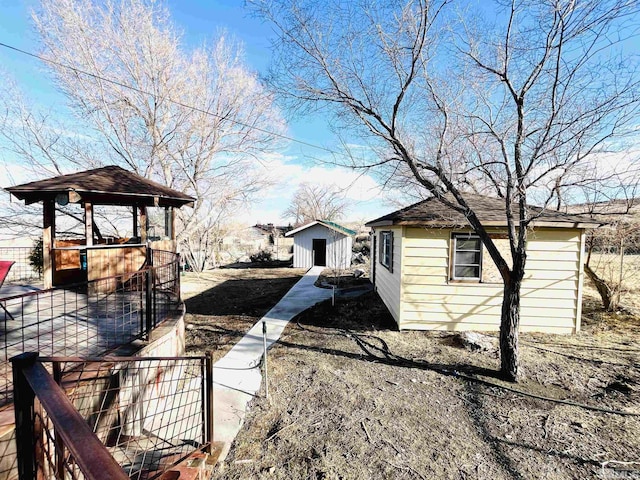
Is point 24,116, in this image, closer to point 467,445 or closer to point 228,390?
point 228,390

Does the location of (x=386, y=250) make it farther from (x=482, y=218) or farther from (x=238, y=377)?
(x=238, y=377)

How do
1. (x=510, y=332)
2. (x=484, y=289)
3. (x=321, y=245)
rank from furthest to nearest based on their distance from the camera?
(x=321, y=245) → (x=484, y=289) → (x=510, y=332)

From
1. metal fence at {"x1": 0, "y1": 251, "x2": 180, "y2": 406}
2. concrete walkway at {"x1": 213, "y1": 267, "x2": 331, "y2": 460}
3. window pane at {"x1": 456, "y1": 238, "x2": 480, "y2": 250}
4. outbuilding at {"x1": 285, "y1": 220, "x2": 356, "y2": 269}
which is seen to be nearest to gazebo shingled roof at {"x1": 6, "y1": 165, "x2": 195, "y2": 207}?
metal fence at {"x1": 0, "y1": 251, "x2": 180, "y2": 406}

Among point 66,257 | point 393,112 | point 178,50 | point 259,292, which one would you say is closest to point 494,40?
point 393,112

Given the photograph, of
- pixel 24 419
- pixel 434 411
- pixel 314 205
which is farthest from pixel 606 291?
pixel 314 205

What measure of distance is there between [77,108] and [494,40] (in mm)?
14103

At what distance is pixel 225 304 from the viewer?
9219mm

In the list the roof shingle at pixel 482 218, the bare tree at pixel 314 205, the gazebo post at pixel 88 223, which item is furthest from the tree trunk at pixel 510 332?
the bare tree at pixel 314 205

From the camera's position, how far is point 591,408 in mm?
3689

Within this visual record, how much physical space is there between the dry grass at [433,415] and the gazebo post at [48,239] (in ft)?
14.7

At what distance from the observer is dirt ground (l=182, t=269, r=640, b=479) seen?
2.83 m

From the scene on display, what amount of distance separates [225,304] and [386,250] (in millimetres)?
5066

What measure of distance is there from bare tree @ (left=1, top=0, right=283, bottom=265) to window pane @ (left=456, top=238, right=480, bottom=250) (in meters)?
7.78

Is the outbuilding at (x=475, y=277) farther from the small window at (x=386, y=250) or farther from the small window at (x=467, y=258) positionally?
the small window at (x=386, y=250)
